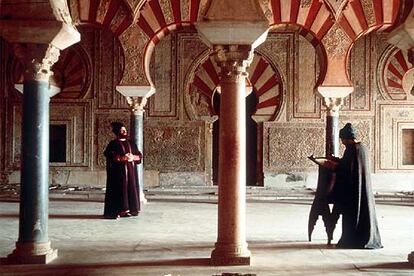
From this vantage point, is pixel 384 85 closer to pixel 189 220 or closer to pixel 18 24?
pixel 189 220

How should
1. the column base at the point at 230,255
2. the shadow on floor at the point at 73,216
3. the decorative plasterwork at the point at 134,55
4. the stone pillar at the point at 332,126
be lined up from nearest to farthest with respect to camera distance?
the column base at the point at 230,255 → the shadow on floor at the point at 73,216 → the decorative plasterwork at the point at 134,55 → the stone pillar at the point at 332,126

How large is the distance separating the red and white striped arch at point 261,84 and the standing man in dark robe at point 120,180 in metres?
5.65

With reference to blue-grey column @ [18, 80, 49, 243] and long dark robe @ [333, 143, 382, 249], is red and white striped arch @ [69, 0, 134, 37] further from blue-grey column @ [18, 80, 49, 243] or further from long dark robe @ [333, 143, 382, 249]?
long dark robe @ [333, 143, 382, 249]

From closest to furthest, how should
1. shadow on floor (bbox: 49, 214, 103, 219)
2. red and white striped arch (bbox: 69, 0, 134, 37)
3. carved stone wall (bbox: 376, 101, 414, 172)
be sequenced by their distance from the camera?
shadow on floor (bbox: 49, 214, 103, 219), red and white striped arch (bbox: 69, 0, 134, 37), carved stone wall (bbox: 376, 101, 414, 172)

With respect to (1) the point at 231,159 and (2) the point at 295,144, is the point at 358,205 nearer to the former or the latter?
(1) the point at 231,159

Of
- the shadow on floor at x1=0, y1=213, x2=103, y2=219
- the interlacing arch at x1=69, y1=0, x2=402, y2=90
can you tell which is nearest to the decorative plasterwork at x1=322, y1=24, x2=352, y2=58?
the interlacing arch at x1=69, y1=0, x2=402, y2=90

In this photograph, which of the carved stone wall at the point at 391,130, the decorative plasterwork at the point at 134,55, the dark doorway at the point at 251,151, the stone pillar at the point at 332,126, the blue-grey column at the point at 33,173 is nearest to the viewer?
the blue-grey column at the point at 33,173

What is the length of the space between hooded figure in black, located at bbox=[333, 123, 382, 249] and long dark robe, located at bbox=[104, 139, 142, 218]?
11.2ft

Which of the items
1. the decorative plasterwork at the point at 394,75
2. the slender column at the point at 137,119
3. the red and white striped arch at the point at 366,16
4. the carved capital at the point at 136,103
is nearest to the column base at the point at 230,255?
the slender column at the point at 137,119

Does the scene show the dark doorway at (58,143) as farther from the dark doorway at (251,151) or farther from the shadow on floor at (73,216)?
the shadow on floor at (73,216)

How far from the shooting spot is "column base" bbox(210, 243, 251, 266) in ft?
15.3

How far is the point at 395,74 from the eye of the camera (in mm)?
13531

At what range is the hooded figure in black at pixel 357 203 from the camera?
5.42 m

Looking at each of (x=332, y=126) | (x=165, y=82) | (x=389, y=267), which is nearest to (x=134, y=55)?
(x=332, y=126)
